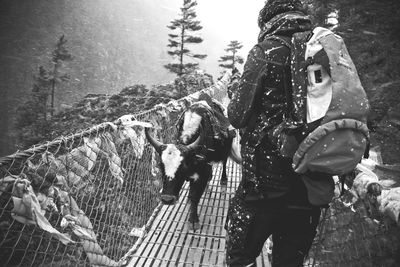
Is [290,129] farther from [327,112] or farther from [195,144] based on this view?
[195,144]

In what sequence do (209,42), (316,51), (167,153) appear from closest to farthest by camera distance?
(316,51), (167,153), (209,42)

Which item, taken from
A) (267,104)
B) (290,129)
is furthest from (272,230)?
(267,104)

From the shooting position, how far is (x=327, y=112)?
146 centimetres

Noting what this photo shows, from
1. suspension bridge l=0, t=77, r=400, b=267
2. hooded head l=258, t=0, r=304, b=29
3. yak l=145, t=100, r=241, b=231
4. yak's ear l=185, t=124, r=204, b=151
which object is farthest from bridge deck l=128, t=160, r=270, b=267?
hooded head l=258, t=0, r=304, b=29

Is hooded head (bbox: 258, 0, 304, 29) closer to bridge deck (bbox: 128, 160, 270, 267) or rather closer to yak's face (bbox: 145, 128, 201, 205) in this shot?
yak's face (bbox: 145, 128, 201, 205)

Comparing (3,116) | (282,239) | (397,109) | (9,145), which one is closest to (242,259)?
(282,239)

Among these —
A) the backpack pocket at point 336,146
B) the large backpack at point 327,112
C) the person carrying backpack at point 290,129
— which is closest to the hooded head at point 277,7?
the person carrying backpack at point 290,129

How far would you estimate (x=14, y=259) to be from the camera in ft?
29.3

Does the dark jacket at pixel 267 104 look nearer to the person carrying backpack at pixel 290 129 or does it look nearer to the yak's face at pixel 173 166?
the person carrying backpack at pixel 290 129

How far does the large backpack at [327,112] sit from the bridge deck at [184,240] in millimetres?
2226

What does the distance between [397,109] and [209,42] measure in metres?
80.4

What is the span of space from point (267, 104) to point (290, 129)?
317 millimetres

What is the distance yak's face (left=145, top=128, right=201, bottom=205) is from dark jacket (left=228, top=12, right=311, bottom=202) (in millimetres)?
1535

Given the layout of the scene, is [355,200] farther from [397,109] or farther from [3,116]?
[3,116]
